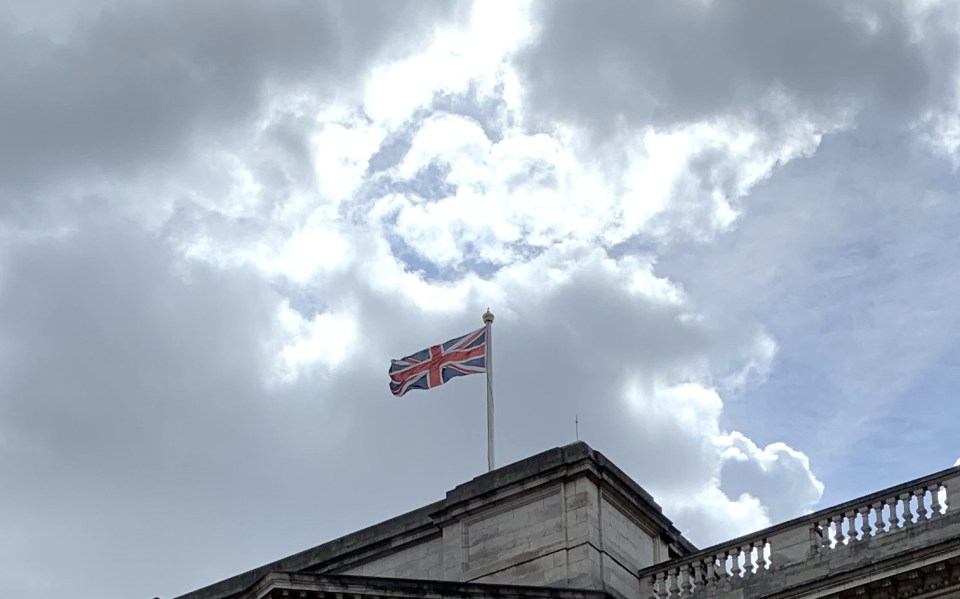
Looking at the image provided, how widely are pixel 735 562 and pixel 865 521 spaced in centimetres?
280

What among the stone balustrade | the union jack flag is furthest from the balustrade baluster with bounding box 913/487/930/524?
the union jack flag

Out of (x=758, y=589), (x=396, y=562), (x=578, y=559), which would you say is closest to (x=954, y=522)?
(x=758, y=589)

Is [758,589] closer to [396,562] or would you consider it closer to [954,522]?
[954,522]

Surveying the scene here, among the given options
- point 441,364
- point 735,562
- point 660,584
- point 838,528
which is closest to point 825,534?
point 838,528

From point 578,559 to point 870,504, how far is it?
610 centimetres

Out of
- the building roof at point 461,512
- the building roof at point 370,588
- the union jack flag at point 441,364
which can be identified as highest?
the union jack flag at point 441,364

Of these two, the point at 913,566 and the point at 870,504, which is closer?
the point at 913,566

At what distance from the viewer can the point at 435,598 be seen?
3481 centimetres

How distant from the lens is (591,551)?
3731 centimetres

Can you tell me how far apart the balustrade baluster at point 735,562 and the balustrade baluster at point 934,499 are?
3.98m

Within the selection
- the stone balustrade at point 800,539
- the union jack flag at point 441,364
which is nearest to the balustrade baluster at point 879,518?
the stone balustrade at point 800,539

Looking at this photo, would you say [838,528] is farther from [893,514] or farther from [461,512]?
[461,512]

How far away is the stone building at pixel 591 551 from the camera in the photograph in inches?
1294

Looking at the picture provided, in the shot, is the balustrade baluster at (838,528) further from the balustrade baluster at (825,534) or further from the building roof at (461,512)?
the building roof at (461,512)
